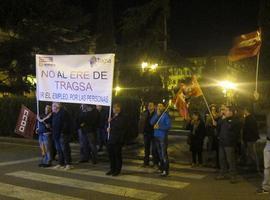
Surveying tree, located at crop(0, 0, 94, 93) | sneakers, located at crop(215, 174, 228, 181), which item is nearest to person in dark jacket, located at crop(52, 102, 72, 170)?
sneakers, located at crop(215, 174, 228, 181)

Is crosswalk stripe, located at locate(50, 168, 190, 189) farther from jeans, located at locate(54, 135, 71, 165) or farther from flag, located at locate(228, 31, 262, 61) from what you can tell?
flag, located at locate(228, 31, 262, 61)

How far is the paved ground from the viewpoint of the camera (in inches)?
367

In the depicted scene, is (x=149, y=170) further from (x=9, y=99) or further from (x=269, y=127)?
(x=9, y=99)

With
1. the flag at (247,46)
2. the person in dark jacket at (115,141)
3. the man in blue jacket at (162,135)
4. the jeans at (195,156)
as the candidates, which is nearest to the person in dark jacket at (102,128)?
the jeans at (195,156)

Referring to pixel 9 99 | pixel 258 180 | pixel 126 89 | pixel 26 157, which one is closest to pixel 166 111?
pixel 258 180

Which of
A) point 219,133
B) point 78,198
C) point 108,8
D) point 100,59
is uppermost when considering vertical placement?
point 108,8

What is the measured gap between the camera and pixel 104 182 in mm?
10688

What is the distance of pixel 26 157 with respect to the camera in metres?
15.0

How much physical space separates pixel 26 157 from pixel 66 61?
3.83 metres

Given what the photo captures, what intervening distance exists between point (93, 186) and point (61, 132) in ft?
8.88

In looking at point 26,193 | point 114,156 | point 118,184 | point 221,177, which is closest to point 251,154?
point 221,177

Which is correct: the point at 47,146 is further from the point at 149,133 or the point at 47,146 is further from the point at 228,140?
the point at 228,140

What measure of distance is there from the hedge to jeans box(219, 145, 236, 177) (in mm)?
7115

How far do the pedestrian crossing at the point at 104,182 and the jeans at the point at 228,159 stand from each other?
61 centimetres
